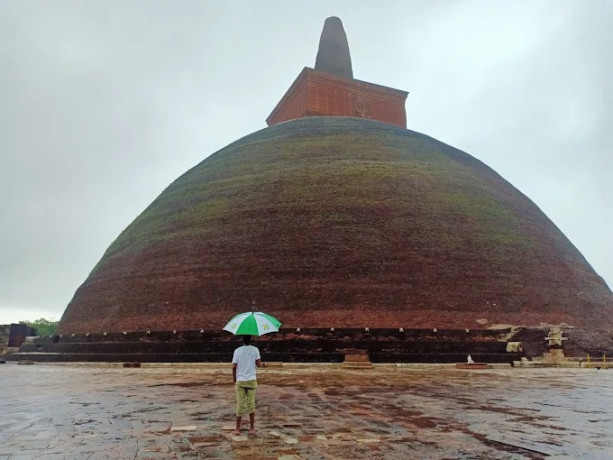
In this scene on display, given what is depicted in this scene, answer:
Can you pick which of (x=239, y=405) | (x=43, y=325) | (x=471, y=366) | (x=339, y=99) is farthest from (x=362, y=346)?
(x=43, y=325)

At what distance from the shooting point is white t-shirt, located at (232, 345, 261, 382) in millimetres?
5543

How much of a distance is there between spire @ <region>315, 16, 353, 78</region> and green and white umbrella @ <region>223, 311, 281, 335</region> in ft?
108

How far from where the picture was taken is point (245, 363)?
5.62 meters

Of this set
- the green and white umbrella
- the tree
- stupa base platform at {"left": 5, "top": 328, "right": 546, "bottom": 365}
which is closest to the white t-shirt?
the green and white umbrella

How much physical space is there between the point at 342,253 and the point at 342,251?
0.09 m

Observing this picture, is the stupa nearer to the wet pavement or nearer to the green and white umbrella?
the wet pavement

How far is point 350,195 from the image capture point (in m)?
20.1

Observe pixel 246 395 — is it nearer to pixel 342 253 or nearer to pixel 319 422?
pixel 319 422

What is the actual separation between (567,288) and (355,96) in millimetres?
20236

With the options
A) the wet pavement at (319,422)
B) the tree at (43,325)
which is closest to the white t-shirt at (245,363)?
the wet pavement at (319,422)

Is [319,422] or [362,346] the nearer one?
[319,422]

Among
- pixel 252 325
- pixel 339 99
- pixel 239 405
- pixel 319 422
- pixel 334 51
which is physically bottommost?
pixel 319 422

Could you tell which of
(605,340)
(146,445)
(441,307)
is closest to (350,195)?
(441,307)

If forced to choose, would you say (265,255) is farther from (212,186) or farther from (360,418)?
(360,418)
